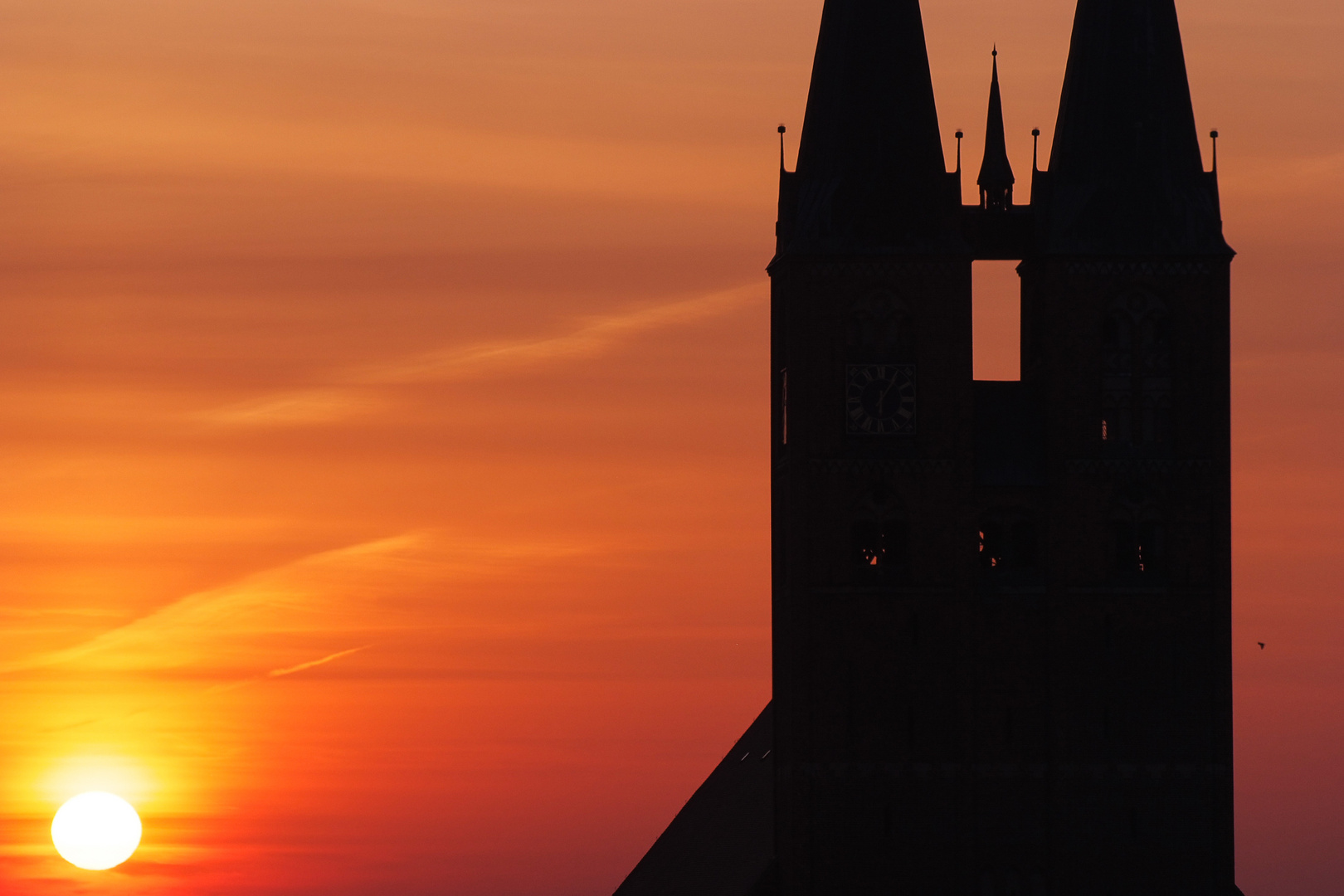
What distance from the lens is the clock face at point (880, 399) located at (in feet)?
287

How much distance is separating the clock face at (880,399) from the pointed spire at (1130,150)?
5758 mm

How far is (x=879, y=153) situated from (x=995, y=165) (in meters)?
3.83

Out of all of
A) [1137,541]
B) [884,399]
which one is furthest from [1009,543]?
[884,399]

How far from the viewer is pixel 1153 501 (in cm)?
8750

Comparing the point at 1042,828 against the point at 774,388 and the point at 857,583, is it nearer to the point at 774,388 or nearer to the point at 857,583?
the point at 857,583

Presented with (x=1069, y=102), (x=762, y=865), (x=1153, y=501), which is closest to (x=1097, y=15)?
(x=1069, y=102)

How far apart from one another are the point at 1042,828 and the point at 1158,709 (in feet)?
15.4

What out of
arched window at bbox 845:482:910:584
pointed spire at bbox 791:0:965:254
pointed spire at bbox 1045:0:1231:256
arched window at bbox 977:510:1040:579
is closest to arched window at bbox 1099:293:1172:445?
pointed spire at bbox 1045:0:1231:256

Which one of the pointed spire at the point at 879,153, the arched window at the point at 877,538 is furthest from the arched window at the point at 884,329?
the arched window at the point at 877,538

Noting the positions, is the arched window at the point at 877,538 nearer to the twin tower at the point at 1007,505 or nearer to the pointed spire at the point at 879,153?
the twin tower at the point at 1007,505

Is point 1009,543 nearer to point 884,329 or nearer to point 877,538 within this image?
point 877,538

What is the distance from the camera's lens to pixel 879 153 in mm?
88375

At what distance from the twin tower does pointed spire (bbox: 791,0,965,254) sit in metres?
0.08

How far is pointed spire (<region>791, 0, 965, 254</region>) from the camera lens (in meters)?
87.8
